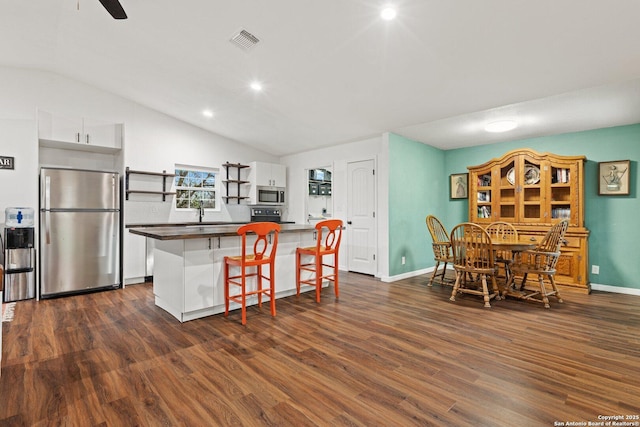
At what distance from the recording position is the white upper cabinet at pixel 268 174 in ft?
20.8

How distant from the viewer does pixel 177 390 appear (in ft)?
6.41

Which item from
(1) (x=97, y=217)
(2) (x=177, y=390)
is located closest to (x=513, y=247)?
(2) (x=177, y=390)

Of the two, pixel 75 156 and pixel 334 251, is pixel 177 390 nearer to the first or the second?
pixel 334 251

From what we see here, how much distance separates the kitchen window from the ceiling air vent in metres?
3.21

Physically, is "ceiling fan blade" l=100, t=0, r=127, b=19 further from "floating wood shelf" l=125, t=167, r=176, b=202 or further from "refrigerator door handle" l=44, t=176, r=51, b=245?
"floating wood shelf" l=125, t=167, r=176, b=202

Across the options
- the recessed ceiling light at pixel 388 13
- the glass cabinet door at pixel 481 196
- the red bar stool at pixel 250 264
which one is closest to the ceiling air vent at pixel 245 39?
the recessed ceiling light at pixel 388 13

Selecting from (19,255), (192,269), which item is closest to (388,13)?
(192,269)

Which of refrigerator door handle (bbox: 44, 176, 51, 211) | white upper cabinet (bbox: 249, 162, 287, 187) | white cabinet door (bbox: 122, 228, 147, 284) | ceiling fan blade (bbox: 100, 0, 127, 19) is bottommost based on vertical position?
white cabinet door (bbox: 122, 228, 147, 284)

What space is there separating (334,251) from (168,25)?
303cm

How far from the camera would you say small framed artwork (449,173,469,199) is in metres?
5.88

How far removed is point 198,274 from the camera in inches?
126

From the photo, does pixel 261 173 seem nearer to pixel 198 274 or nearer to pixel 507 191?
pixel 198 274

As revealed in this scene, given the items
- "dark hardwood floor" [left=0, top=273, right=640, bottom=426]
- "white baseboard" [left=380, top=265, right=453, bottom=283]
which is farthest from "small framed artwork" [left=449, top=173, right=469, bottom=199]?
"dark hardwood floor" [left=0, top=273, right=640, bottom=426]

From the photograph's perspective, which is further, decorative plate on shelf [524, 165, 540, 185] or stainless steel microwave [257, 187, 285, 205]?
stainless steel microwave [257, 187, 285, 205]
